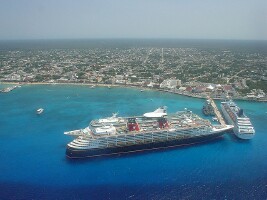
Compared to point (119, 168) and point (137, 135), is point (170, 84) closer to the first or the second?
point (137, 135)

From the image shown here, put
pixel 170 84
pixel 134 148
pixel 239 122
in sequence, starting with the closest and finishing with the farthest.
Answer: pixel 134 148
pixel 239 122
pixel 170 84

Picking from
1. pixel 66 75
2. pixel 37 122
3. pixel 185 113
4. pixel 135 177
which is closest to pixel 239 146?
pixel 185 113

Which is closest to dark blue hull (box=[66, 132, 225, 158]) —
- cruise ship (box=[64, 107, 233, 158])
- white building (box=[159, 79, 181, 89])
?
cruise ship (box=[64, 107, 233, 158])

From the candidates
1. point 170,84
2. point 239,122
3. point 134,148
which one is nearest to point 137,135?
point 134,148

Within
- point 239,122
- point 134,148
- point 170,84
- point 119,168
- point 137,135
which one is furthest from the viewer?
point 170,84

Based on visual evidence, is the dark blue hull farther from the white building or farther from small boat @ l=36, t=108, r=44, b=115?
the white building

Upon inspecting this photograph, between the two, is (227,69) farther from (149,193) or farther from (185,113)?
(149,193)

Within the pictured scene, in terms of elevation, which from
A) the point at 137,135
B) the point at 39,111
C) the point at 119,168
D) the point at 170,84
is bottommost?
the point at 170,84
